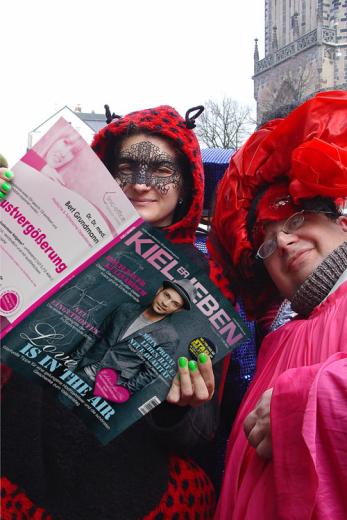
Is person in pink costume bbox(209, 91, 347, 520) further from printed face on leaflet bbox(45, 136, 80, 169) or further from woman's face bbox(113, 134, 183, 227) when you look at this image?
printed face on leaflet bbox(45, 136, 80, 169)

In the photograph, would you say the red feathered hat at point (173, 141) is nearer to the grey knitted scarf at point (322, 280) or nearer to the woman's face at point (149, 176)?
the woman's face at point (149, 176)

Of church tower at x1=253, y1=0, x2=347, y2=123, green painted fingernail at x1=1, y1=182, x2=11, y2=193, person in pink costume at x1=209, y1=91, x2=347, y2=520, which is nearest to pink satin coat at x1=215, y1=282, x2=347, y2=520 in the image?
person in pink costume at x1=209, y1=91, x2=347, y2=520

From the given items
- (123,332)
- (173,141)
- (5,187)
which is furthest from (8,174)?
(173,141)

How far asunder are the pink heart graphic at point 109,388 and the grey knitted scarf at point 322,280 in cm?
63

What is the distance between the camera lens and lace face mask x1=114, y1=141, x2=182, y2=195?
1.76 metres

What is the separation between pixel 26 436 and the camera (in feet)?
4.77

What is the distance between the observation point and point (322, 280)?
157cm

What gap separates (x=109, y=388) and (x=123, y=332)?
136 mm

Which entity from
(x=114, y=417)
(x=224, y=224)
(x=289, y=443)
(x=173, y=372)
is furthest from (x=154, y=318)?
(x=224, y=224)

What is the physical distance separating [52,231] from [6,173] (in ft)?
0.58

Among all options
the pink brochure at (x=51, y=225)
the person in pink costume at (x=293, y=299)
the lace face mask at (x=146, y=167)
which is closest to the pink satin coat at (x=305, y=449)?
the person in pink costume at (x=293, y=299)

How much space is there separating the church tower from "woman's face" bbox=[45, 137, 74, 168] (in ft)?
110

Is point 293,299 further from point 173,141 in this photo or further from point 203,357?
point 173,141

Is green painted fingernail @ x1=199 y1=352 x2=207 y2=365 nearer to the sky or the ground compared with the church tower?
nearer to the sky
